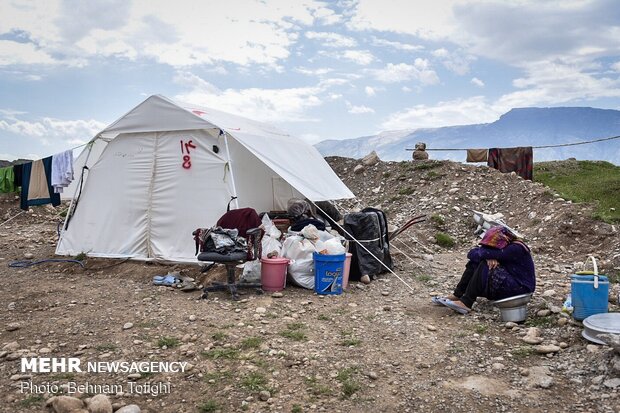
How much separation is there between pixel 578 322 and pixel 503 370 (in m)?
1.20

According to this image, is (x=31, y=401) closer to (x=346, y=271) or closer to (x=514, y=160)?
(x=346, y=271)

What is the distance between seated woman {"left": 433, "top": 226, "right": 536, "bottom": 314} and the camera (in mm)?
4973

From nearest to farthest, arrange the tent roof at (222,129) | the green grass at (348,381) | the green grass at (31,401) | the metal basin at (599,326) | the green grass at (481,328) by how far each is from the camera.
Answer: the green grass at (31,401), the green grass at (348,381), the metal basin at (599,326), the green grass at (481,328), the tent roof at (222,129)

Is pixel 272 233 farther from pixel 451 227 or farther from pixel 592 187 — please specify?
pixel 592 187

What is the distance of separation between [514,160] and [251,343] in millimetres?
12491

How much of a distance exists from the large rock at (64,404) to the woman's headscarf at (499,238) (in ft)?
12.8

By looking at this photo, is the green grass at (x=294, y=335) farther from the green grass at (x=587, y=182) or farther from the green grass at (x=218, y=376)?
the green grass at (x=587, y=182)

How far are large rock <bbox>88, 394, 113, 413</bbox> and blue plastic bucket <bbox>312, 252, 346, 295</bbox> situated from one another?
322cm

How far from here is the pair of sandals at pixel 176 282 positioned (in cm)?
637

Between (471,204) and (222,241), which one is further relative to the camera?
(471,204)

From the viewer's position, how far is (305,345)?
14.4 feet

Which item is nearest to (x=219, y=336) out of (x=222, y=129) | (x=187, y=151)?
(x=222, y=129)

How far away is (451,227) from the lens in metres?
11.2

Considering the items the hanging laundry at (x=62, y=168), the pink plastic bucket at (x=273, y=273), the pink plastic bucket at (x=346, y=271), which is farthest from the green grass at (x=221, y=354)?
the hanging laundry at (x=62, y=168)
